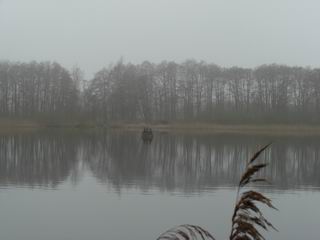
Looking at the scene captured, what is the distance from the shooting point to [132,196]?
13500mm

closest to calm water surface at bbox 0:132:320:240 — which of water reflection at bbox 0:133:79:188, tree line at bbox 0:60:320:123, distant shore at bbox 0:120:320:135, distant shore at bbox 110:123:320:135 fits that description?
water reflection at bbox 0:133:79:188

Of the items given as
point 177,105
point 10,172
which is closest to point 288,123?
point 177,105

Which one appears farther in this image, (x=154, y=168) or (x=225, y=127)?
(x=225, y=127)

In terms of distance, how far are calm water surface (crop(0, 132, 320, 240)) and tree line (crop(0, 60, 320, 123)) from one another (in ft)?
169

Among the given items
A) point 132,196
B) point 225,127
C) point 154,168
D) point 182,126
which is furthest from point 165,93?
point 132,196

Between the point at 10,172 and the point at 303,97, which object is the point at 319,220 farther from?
the point at 303,97

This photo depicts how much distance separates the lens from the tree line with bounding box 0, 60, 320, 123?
7562cm

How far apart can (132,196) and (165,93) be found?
69326 mm

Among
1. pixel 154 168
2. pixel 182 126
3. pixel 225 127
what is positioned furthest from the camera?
pixel 225 127

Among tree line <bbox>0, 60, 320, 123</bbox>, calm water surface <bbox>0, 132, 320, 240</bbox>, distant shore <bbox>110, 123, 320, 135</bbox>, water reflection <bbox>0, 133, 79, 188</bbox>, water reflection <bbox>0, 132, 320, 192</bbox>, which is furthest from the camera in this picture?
tree line <bbox>0, 60, 320, 123</bbox>

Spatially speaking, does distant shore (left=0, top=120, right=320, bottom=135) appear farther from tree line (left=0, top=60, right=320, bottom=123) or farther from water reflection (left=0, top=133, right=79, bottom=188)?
water reflection (left=0, top=133, right=79, bottom=188)

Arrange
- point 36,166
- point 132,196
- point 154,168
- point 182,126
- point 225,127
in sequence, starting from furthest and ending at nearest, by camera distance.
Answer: point 225,127 → point 182,126 → point 154,168 → point 36,166 → point 132,196

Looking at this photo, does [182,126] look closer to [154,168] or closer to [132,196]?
[154,168]

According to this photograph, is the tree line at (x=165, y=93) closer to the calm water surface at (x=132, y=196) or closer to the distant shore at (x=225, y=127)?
the distant shore at (x=225, y=127)
